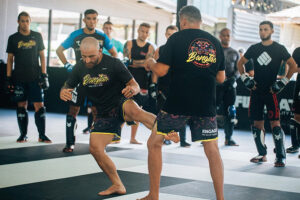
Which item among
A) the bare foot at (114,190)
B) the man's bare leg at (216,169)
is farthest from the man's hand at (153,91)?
the man's bare leg at (216,169)

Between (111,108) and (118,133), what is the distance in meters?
0.24

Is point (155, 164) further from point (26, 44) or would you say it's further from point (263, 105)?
point (26, 44)

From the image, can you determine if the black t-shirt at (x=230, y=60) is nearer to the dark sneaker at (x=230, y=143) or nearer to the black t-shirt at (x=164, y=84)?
the dark sneaker at (x=230, y=143)

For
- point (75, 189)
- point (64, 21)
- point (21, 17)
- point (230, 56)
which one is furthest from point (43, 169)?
point (64, 21)

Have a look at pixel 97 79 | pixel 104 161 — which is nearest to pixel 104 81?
pixel 97 79

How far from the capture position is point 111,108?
453 centimetres

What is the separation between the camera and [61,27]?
14422mm

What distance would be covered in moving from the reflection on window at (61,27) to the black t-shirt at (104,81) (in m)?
9.75

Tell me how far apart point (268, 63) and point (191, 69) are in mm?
2709

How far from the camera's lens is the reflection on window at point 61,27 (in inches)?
562

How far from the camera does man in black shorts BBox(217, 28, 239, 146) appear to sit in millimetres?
7855

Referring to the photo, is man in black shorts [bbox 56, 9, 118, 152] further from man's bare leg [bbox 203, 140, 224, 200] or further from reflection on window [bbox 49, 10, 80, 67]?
reflection on window [bbox 49, 10, 80, 67]

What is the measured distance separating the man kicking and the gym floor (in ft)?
1.68

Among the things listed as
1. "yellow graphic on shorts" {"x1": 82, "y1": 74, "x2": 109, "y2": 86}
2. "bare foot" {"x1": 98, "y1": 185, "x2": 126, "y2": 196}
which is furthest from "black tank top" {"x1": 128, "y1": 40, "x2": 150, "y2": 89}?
"bare foot" {"x1": 98, "y1": 185, "x2": 126, "y2": 196}
